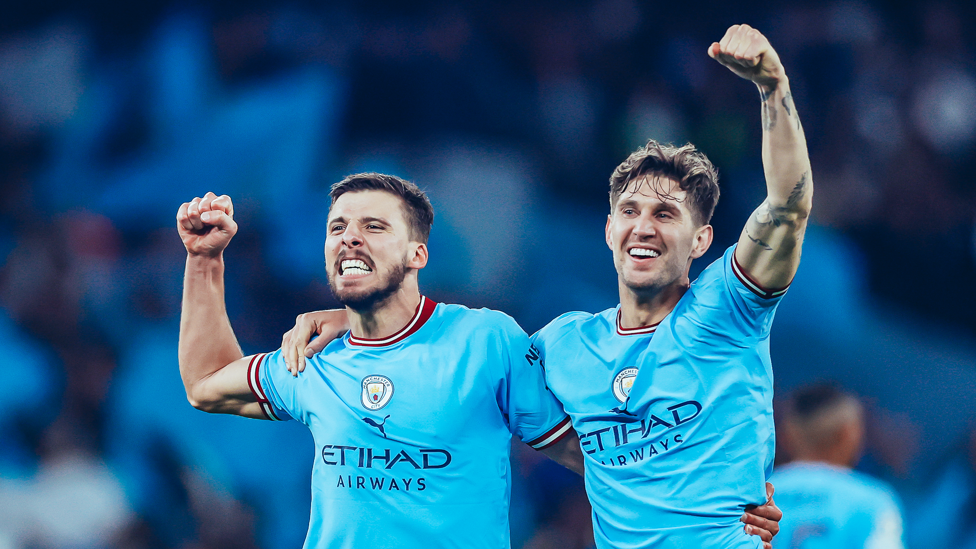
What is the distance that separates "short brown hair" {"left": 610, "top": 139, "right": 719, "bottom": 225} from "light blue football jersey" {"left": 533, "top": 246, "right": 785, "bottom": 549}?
0.27 meters

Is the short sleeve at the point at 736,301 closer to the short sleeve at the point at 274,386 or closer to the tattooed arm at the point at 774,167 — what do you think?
the tattooed arm at the point at 774,167

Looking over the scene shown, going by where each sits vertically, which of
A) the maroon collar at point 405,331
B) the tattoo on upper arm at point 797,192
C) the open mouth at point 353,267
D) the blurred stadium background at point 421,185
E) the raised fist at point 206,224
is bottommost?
the maroon collar at point 405,331

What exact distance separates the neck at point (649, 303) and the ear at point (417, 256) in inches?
31.7

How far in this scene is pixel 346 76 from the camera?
7699mm

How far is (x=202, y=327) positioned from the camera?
11.9 ft

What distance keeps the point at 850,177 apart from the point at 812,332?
136 centimetres

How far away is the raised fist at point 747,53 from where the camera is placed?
2.52 meters

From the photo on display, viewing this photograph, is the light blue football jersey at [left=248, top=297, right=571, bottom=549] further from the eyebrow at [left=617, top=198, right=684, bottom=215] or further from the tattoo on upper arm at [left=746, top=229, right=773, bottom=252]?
the tattoo on upper arm at [left=746, top=229, right=773, bottom=252]

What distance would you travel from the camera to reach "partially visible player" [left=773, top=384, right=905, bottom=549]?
3461 mm

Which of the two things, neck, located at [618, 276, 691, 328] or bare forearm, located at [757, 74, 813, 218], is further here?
neck, located at [618, 276, 691, 328]

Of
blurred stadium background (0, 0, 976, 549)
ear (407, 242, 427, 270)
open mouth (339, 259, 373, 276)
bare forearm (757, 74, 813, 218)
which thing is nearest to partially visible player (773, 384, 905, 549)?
bare forearm (757, 74, 813, 218)

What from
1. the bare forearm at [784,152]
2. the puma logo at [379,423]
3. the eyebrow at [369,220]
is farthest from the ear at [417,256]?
the bare forearm at [784,152]

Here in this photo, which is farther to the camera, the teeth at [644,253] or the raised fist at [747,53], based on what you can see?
the teeth at [644,253]

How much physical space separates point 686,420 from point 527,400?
0.60 metres
